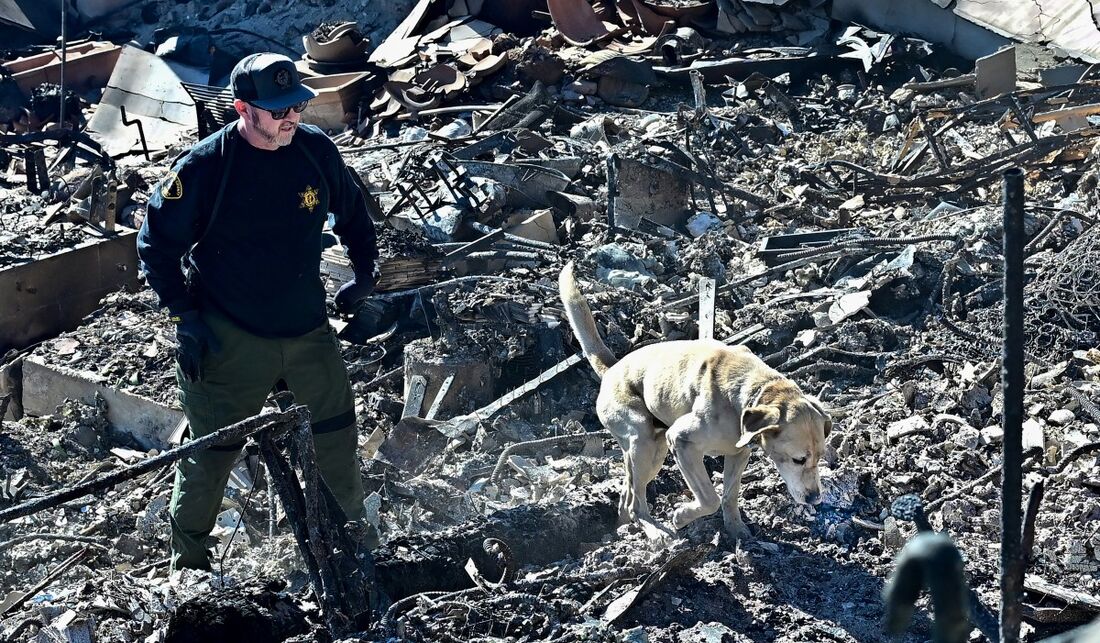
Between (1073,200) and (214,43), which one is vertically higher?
(214,43)

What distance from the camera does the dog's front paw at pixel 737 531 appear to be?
545cm

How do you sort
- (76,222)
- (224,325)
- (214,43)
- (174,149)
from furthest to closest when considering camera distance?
1. (214,43)
2. (174,149)
3. (76,222)
4. (224,325)

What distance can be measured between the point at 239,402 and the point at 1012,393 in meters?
3.58

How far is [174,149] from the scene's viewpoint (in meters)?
15.2

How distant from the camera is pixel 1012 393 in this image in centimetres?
229

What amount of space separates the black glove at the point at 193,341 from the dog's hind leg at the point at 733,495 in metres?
2.25

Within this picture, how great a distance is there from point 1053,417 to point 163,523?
4.71m

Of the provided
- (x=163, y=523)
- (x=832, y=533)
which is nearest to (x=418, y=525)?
(x=163, y=523)

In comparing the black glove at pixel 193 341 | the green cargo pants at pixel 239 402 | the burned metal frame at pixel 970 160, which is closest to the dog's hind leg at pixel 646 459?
the green cargo pants at pixel 239 402

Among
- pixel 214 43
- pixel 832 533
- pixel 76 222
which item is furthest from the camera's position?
pixel 214 43

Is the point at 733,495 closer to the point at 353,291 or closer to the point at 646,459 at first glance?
the point at 646,459

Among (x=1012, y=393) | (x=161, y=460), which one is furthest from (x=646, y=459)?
(x=1012, y=393)

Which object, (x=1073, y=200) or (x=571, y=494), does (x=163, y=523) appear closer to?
(x=571, y=494)

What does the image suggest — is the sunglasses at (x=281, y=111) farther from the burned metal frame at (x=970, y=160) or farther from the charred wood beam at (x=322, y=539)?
the burned metal frame at (x=970, y=160)
